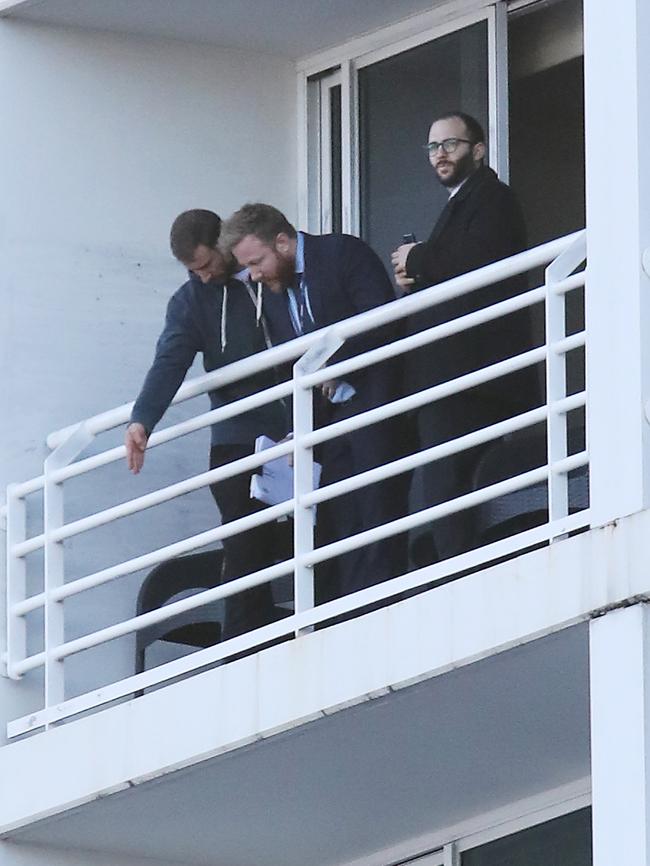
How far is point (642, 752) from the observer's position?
22.7ft

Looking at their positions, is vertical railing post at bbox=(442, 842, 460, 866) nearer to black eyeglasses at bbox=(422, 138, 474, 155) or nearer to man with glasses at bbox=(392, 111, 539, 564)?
man with glasses at bbox=(392, 111, 539, 564)

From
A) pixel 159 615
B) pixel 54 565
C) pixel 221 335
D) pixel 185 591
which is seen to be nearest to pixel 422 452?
pixel 159 615

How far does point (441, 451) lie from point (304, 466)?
57 cm

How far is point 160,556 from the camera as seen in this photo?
855 centimetres

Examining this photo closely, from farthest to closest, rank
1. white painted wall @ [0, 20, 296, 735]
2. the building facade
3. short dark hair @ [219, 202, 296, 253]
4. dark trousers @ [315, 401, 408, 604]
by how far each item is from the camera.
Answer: white painted wall @ [0, 20, 296, 735] < short dark hair @ [219, 202, 296, 253] < dark trousers @ [315, 401, 408, 604] < the building facade

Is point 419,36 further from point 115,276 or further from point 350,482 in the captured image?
point 350,482

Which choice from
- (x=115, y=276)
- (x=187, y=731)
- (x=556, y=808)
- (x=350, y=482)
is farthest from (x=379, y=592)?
(x=115, y=276)

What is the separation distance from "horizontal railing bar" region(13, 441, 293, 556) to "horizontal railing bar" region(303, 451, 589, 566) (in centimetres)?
33

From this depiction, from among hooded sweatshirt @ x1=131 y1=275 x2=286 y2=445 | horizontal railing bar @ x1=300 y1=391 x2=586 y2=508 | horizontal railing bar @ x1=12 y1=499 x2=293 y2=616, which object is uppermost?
hooded sweatshirt @ x1=131 y1=275 x2=286 y2=445

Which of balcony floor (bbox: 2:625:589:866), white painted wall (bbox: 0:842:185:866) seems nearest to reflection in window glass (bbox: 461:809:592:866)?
balcony floor (bbox: 2:625:589:866)

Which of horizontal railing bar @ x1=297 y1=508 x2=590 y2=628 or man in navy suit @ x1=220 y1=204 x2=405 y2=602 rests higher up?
man in navy suit @ x1=220 y1=204 x2=405 y2=602

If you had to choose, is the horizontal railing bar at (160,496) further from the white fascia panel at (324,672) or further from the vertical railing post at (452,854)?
the vertical railing post at (452,854)

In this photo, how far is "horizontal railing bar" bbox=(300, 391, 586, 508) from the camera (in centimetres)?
740

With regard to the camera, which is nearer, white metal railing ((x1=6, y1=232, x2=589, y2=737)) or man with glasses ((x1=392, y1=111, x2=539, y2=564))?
white metal railing ((x1=6, y1=232, x2=589, y2=737))
